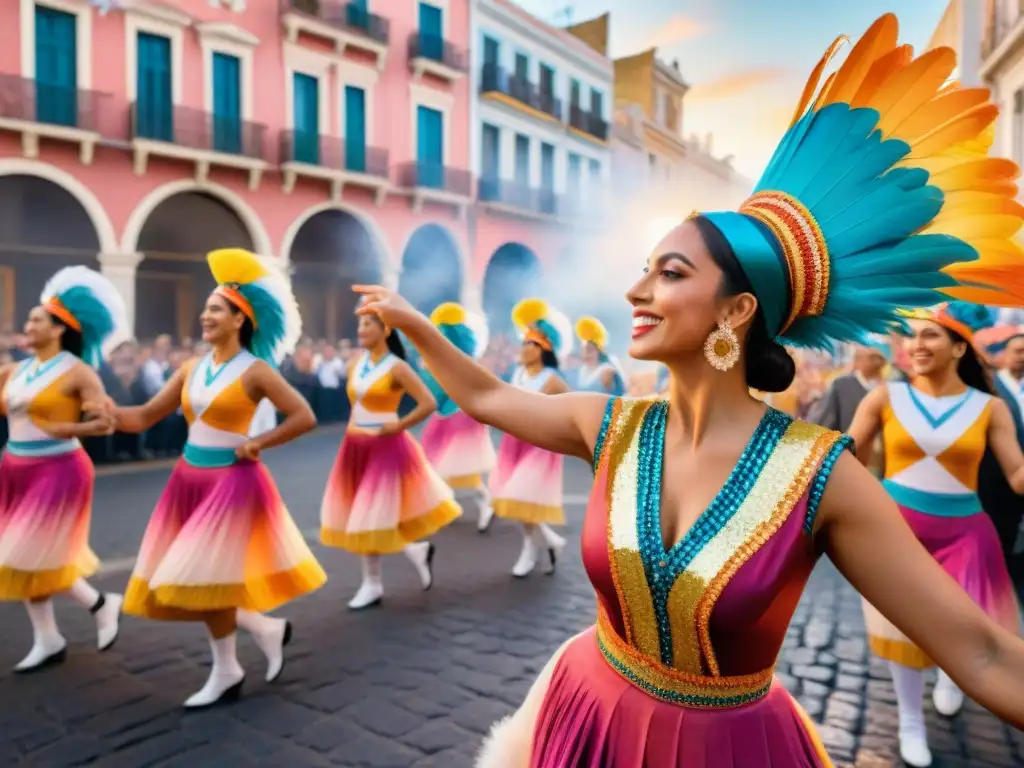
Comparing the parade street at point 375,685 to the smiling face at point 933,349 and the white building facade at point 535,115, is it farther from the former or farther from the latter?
the white building facade at point 535,115

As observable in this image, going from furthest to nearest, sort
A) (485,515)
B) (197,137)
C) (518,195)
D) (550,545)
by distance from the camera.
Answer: (518,195), (197,137), (485,515), (550,545)

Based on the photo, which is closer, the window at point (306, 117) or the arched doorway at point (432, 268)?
the window at point (306, 117)

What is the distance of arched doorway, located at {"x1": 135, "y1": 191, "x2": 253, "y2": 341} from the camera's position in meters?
16.7

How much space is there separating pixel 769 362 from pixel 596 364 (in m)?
7.74

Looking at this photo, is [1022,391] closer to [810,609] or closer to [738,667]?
[810,609]

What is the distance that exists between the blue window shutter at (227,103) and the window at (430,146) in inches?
190

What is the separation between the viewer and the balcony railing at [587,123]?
2442 centimetres

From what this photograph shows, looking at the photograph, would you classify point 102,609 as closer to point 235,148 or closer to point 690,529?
point 690,529

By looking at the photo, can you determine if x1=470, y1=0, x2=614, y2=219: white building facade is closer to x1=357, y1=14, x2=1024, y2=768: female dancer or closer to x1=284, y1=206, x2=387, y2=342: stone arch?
x1=284, y1=206, x2=387, y2=342: stone arch

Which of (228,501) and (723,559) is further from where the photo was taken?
(228,501)

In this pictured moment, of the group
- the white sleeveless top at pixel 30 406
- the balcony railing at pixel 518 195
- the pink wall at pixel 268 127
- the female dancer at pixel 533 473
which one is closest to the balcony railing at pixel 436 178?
the pink wall at pixel 268 127

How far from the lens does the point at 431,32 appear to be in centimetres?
2009

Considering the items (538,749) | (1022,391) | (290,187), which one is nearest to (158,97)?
(290,187)

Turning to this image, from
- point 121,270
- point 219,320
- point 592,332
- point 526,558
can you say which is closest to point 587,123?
point 121,270
